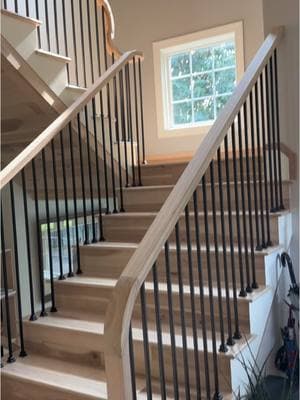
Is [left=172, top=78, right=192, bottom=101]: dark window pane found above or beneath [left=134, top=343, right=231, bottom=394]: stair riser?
above

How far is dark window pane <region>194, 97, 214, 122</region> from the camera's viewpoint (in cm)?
527

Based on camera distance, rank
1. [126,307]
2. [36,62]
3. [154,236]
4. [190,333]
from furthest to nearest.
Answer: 1. [36,62]
2. [190,333]
3. [154,236]
4. [126,307]

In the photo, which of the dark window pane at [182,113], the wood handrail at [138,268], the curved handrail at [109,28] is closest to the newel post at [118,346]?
the wood handrail at [138,268]

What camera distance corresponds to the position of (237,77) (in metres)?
4.95

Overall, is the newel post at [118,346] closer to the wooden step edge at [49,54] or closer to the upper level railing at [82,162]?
the upper level railing at [82,162]

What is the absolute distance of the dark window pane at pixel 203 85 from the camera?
527 centimetres

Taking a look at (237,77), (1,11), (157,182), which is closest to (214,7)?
(237,77)

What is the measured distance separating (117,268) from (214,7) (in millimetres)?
3436

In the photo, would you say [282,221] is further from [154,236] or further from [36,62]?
[36,62]

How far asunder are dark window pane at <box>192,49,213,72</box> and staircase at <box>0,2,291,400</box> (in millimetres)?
1985

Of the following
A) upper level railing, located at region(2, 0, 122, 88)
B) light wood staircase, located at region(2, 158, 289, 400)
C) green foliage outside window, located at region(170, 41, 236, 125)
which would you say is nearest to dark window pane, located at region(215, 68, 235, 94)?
green foliage outside window, located at region(170, 41, 236, 125)

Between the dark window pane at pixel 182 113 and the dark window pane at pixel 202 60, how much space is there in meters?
0.42

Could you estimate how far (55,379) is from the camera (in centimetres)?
222

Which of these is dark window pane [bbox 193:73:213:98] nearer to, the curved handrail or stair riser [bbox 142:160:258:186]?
the curved handrail
